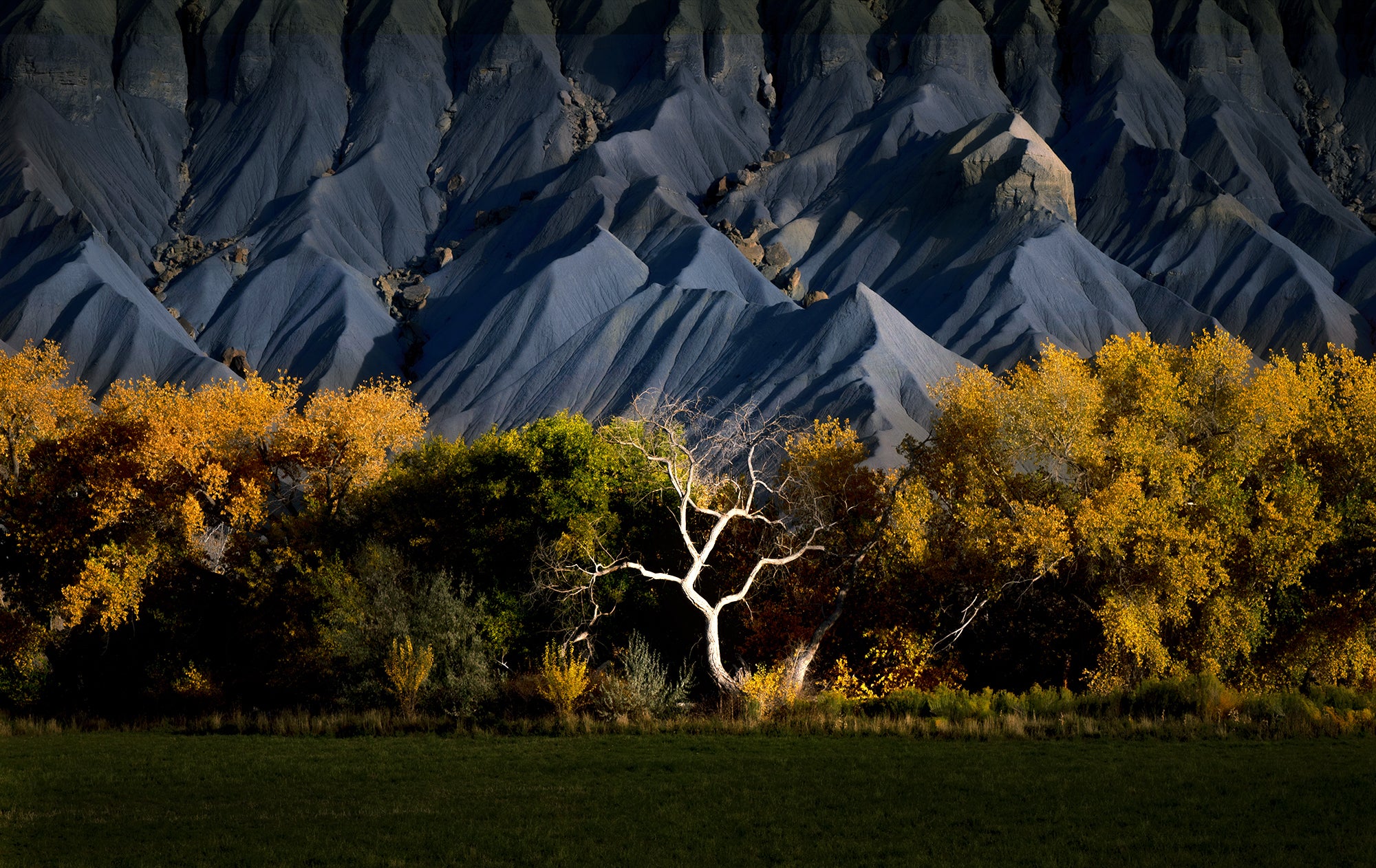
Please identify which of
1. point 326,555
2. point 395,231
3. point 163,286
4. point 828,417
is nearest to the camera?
point 326,555

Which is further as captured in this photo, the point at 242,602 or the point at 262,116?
the point at 262,116

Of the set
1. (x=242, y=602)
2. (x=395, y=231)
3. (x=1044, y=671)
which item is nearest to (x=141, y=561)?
(x=242, y=602)

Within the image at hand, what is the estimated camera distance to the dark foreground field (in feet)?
56.2

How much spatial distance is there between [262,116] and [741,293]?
223ft

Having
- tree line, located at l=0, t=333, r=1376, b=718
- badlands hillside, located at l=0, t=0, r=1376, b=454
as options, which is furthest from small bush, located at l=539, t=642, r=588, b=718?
badlands hillside, located at l=0, t=0, r=1376, b=454

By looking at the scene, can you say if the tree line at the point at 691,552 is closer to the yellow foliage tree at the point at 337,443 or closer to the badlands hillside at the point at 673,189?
the yellow foliage tree at the point at 337,443

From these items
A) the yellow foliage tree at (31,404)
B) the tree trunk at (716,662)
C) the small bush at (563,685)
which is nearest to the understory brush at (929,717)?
the small bush at (563,685)

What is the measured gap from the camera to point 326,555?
35.3m

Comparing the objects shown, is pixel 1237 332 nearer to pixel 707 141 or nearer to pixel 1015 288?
pixel 1015 288

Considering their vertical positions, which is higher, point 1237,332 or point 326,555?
point 1237,332

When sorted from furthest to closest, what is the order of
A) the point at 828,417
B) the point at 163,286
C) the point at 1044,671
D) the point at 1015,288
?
the point at 163,286
the point at 1015,288
the point at 828,417
the point at 1044,671

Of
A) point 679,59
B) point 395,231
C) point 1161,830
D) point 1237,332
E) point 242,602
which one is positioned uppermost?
point 679,59

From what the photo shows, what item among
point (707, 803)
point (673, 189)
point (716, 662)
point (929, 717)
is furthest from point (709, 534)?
point (673, 189)

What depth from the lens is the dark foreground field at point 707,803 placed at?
1712 centimetres
